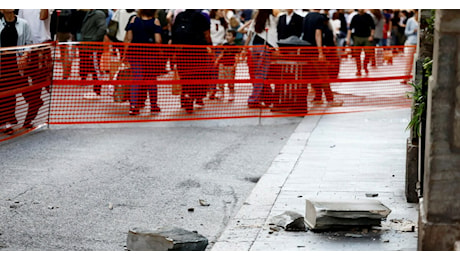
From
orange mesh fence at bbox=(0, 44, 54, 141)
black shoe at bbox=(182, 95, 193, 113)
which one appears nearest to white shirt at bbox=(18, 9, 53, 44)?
orange mesh fence at bbox=(0, 44, 54, 141)

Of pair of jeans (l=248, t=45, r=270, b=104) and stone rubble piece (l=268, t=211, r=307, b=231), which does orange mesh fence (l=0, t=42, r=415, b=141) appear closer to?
→ pair of jeans (l=248, t=45, r=270, b=104)

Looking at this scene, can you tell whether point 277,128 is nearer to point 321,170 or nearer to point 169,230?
point 321,170

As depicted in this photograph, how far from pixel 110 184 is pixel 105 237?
209 cm

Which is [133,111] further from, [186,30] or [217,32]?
[217,32]

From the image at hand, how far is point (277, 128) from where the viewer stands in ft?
42.7

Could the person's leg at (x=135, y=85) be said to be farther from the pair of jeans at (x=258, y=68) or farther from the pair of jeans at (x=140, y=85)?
the pair of jeans at (x=258, y=68)

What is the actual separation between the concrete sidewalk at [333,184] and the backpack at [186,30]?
2329mm

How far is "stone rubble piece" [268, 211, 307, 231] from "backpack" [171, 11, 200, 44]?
8208mm

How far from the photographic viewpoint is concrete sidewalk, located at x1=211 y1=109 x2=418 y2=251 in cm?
614

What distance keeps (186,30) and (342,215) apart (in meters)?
8.62

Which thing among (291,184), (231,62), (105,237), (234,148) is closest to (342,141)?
(234,148)

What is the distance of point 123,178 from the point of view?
908cm

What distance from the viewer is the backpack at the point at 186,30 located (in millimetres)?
14547
